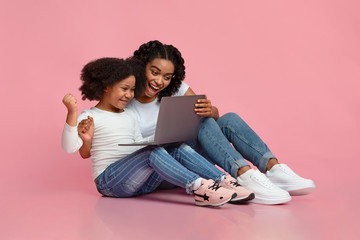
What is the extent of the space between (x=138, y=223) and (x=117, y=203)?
1.25 feet

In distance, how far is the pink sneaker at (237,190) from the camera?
2207mm

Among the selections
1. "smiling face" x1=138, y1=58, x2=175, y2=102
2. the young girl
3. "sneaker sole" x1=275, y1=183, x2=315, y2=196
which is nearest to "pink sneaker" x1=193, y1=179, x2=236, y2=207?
the young girl

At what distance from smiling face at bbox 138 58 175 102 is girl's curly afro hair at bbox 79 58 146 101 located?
0.17 ft

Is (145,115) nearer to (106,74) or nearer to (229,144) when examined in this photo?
(106,74)

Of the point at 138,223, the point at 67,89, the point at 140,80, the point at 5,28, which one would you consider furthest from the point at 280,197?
the point at 5,28

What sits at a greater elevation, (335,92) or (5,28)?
(5,28)

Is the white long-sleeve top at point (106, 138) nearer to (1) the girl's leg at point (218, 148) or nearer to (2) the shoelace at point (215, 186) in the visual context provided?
Result: (1) the girl's leg at point (218, 148)

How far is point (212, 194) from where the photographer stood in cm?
213

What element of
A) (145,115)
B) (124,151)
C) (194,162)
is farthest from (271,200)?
(145,115)

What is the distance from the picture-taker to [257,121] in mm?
3838

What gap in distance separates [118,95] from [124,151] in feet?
0.89

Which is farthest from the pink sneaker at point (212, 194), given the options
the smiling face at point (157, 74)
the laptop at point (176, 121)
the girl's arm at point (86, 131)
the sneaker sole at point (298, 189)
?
the smiling face at point (157, 74)

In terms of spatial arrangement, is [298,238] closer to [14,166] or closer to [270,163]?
[270,163]

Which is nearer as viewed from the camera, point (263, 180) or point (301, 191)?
point (263, 180)
